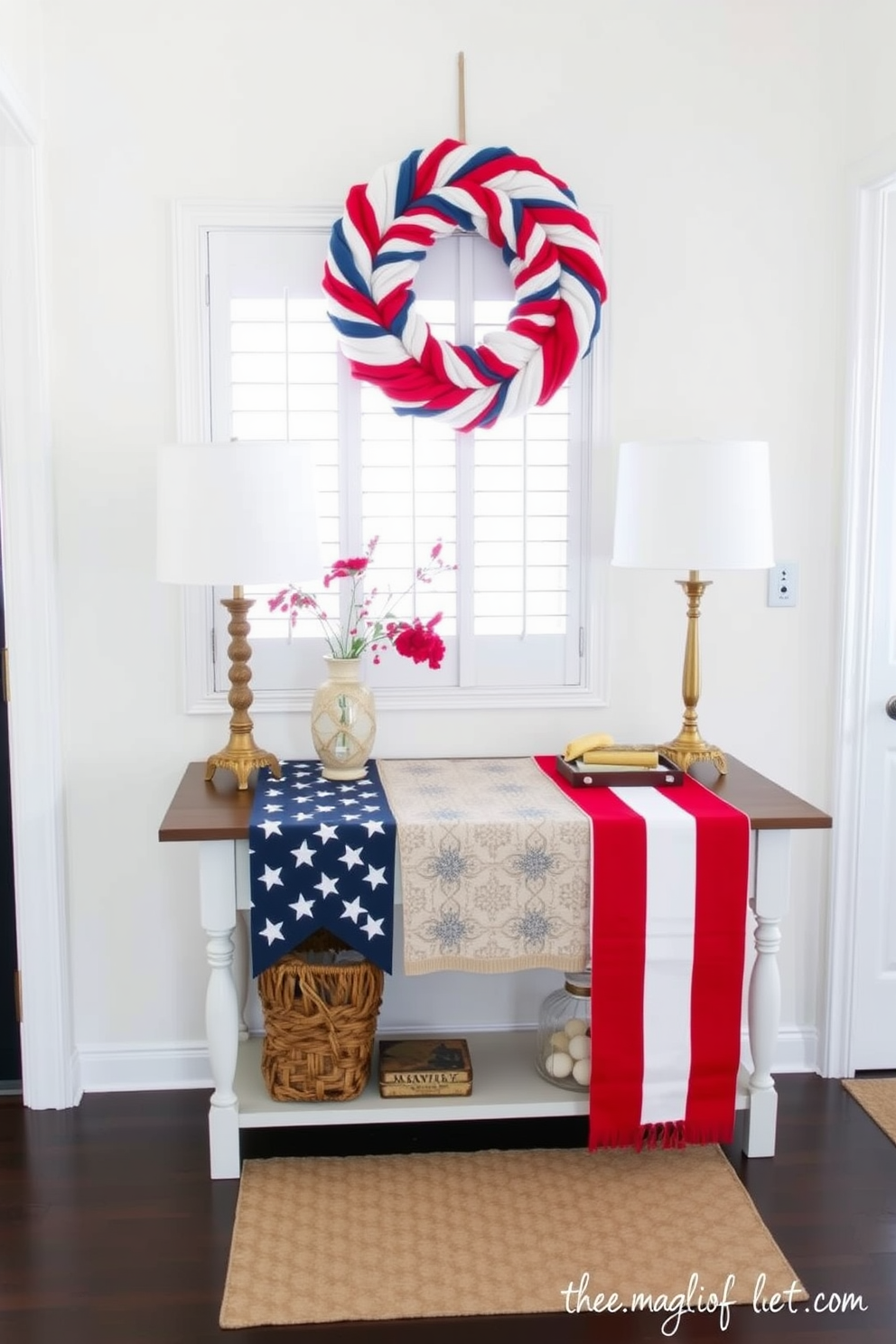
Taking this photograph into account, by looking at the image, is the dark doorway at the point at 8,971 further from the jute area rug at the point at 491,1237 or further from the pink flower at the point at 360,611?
the pink flower at the point at 360,611

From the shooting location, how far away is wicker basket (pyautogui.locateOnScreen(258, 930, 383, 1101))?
2625mm

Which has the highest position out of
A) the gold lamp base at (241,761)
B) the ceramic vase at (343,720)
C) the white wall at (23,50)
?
the white wall at (23,50)

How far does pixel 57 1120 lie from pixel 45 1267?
61 centimetres

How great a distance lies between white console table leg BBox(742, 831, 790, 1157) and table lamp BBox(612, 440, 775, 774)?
0.61 metres

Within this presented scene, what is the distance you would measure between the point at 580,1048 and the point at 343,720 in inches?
35.5

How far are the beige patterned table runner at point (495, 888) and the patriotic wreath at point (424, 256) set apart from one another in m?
1.00

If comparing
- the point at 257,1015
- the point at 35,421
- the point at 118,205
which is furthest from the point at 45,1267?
the point at 118,205

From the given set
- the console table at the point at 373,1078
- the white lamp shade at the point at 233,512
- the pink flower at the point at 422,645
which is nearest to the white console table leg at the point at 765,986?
the console table at the point at 373,1078

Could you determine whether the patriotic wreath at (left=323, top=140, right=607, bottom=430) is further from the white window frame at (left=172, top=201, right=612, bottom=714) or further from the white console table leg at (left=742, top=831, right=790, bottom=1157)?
the white console table leg at (left=742, top=831, right=790, bottom=1157)

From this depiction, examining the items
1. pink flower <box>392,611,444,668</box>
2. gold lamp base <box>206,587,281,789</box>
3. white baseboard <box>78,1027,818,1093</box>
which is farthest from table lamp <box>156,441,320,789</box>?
white baseboard <box>78,1027,818,1093</box>

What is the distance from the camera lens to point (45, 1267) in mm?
2346

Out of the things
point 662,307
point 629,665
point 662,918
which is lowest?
point 662,918

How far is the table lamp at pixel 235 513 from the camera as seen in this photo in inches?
101

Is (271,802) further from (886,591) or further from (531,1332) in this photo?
(886,591)
